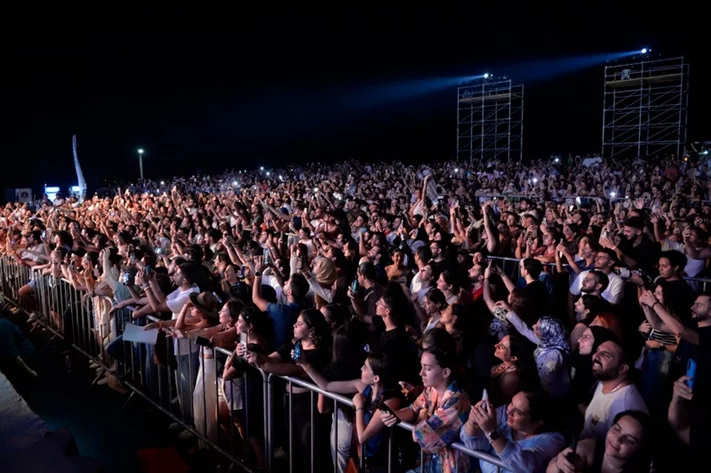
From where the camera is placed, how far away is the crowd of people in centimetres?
300

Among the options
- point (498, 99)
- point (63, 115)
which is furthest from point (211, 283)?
point (63, 115)

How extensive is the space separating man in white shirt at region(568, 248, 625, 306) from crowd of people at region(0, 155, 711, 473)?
2cm

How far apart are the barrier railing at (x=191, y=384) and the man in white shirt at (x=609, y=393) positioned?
794mm

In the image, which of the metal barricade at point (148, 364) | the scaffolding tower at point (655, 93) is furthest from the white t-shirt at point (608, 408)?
the scaffolding tower at point (655, 93)

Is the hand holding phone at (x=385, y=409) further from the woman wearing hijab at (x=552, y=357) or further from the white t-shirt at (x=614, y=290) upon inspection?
the white t-shirt at (x=614, y=290)

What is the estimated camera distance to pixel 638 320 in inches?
213

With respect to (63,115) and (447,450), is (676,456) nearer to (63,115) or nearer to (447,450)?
(447,450)

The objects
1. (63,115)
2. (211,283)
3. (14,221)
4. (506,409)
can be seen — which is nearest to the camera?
(506,409)

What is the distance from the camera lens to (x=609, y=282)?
18.2 feet

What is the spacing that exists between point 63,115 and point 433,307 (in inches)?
1397

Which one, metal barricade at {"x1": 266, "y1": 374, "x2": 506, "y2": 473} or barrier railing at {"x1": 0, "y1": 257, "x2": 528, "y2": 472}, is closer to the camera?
metal barricade at {"x1": 266, "y1": 374, "x2": 506, "y2": 473}

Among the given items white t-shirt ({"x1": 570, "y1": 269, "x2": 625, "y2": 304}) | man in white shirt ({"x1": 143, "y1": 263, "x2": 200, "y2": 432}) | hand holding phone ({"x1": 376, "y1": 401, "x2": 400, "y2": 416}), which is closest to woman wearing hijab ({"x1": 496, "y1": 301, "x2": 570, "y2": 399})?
hand holding phone ({"x1": 376, "y1": 401, "x2": 400, "y2": 416})

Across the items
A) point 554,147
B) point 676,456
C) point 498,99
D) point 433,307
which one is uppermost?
point 498,99

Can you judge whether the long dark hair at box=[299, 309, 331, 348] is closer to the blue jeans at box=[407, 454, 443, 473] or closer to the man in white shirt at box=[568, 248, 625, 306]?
the blue jeans at box=[407, 454, 443, 473]
